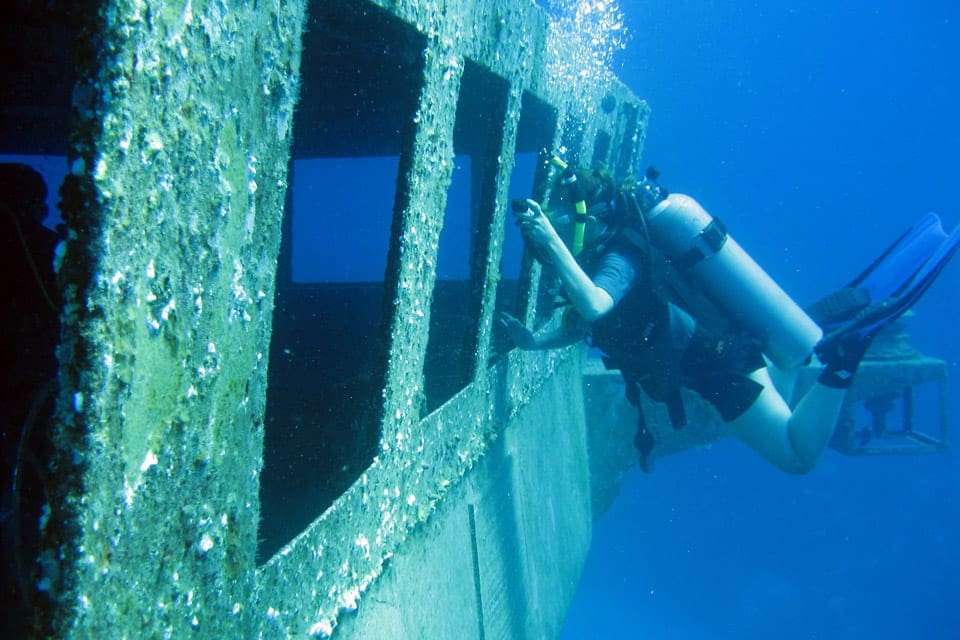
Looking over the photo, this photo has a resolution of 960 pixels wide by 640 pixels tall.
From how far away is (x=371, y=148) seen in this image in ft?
18.3

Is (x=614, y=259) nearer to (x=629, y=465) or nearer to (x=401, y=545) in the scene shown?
(x=401, y=545)

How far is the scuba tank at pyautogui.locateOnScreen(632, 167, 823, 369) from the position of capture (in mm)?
3609

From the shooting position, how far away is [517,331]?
3465 mm

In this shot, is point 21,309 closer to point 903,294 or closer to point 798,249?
point 903,294

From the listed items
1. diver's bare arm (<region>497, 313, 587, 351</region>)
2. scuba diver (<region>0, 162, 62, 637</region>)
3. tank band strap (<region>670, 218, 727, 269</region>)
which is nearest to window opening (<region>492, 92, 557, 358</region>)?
diver's bare arm (<region>497, 313, 587, 351</region>)

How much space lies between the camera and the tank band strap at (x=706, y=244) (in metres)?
3.57

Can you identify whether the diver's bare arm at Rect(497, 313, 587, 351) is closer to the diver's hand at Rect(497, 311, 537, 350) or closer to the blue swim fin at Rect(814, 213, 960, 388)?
the diver's hand at Rect(497, 311, 537, 350)

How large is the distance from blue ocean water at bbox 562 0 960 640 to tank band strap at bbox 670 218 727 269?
23.2 m

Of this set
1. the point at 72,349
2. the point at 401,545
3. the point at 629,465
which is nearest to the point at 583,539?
the point at 629,465

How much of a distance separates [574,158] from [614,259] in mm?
1035

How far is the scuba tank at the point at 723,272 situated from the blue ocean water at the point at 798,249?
22.8 metres

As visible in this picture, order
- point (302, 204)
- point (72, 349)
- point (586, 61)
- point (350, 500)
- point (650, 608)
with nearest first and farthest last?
point (72, 349), point (350, 500), point (586, 61), point (650, 608), point (302, 204)

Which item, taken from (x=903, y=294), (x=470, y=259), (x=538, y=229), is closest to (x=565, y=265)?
(x=538, y=229)

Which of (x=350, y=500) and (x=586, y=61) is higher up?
(x=586, y=61)
